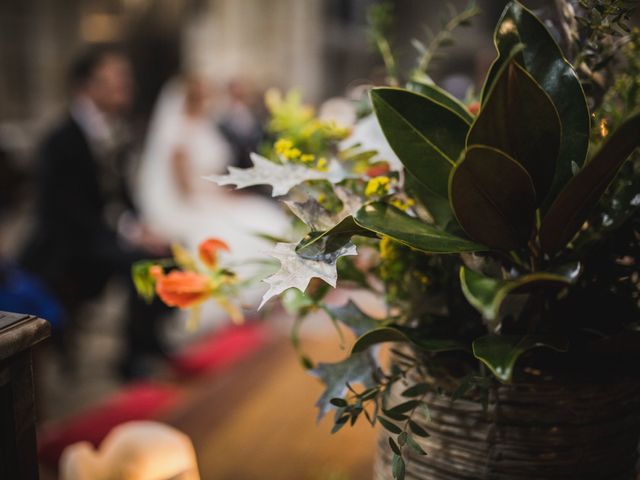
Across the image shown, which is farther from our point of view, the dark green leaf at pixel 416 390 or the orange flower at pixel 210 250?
the orange flower at pixel 210 250

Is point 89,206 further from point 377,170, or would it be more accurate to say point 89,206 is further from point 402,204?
point 402,204

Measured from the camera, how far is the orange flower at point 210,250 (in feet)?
1.97

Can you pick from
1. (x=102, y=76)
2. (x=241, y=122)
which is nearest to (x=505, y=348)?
(x=102, y=76)

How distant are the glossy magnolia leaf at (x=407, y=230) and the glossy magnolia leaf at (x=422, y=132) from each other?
4 cm

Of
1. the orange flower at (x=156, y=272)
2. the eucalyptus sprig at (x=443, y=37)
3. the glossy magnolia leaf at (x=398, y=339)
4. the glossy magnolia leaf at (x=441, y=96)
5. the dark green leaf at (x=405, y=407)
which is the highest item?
the eucalyptus sprig at (x=443, y=37)

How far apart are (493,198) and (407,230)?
7cm

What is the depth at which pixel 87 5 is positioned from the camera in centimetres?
606

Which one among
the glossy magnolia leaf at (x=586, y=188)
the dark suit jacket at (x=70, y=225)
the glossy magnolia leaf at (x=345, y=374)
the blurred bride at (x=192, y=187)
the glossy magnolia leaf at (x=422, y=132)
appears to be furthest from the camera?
the blurred bride at (x=192, y=187)

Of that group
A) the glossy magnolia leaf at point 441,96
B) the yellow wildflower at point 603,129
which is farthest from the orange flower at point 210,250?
the yellow wildflower at point 603,129

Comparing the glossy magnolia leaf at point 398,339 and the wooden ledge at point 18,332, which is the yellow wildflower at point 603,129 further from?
the wooden ledge at point 18,332

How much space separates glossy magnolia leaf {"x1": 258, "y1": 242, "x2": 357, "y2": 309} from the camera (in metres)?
0.42

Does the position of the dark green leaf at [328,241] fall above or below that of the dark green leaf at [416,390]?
above

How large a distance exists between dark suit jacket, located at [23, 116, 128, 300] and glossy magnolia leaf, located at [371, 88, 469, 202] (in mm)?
2302

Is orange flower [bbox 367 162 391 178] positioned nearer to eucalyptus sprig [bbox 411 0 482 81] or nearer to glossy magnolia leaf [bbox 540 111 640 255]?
eucalyptus sprig [bbox 411 0 482 81]
